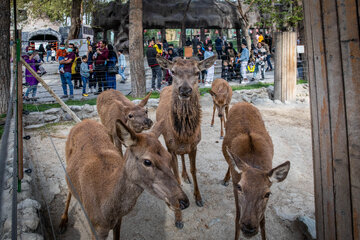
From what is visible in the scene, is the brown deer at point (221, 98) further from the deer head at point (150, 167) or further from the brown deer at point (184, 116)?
the deer head at point (150, 167)

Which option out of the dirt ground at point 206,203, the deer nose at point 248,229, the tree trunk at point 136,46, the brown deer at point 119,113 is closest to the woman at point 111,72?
the tree trunk at point 136,46

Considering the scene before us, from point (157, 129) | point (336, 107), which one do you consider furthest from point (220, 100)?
point (336, 107)

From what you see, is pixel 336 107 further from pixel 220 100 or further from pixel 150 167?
pixel 220 100

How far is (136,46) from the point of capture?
1163 cm

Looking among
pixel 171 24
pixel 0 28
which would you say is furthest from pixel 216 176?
pixel 171 24

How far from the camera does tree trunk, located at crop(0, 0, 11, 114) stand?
8.52m

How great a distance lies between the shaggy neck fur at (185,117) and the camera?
5.20 meters

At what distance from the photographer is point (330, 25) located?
7.72 feet

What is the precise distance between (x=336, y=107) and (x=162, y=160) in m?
1.61

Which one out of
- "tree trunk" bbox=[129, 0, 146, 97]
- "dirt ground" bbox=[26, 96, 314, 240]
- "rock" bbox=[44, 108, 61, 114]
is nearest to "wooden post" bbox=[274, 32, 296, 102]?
"dirt ground" bbox=[26, 96, 314, 240]

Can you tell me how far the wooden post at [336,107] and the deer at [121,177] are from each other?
132 centimetres

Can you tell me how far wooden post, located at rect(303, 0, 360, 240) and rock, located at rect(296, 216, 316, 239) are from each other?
3.82 feet

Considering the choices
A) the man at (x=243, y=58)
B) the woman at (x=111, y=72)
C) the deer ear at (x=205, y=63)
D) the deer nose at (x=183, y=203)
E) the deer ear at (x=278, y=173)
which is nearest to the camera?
the deer nose at (x=183, y=203)

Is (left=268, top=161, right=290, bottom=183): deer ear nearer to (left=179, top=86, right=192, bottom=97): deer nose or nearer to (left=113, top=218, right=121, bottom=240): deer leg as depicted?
(left=113, top=218, right=121, bottom=240): deer leg
